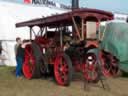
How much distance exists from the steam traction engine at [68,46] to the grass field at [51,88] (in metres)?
0.45

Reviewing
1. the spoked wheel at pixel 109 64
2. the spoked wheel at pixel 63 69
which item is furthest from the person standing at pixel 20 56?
the spoked wheel at pixel 109 64

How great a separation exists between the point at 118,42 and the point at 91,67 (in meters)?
3.34

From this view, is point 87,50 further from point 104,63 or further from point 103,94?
point 104,63

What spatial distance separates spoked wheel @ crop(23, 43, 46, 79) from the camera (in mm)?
15023

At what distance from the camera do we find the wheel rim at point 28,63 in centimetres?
1546

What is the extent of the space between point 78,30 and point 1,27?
10.9 metres

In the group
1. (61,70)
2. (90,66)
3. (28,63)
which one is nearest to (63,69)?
(61,70)

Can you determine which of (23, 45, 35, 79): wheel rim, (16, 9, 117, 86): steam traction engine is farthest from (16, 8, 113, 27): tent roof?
(23, 45, 35, 79): wheel rim

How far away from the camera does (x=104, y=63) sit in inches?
670

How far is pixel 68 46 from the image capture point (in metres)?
13.6

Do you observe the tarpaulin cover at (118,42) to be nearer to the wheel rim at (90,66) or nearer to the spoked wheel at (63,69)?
the wheel rim at (90,66)

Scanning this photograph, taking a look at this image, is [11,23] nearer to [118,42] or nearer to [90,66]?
[118,42]

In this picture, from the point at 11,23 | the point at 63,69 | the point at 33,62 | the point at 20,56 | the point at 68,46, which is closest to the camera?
the point at 63,69

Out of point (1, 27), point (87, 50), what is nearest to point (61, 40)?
point (87, 50)
